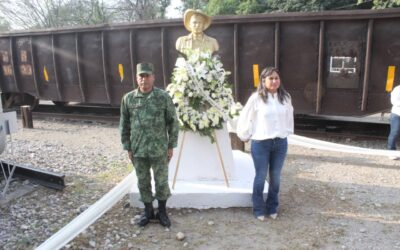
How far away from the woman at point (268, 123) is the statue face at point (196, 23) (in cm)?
184

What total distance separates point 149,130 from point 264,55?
16.3ft

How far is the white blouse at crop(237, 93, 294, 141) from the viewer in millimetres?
4105

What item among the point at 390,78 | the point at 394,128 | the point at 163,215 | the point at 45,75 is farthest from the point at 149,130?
the point at 45,75

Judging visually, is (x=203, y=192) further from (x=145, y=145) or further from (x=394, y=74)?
(x=394, y=74)

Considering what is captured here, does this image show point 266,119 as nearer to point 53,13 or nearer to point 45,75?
point 45,75

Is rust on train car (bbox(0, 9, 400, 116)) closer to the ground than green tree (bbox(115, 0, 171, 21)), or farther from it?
closer to the ground

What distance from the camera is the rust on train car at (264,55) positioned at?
7.57 metres

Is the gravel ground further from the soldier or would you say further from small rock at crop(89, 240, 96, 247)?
the soldier

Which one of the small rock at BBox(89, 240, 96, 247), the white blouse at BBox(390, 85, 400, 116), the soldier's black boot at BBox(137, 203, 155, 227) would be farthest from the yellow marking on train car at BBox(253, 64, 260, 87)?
the small rock at BBox(89, 240, 96, 247)

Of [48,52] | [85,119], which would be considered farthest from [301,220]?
[48,52]

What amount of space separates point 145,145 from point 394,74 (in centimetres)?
558

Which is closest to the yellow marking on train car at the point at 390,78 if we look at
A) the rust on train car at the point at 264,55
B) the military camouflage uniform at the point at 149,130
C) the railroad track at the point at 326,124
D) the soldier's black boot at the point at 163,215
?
the rust on train car at the point at 264,55

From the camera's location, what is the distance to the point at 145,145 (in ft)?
13.4

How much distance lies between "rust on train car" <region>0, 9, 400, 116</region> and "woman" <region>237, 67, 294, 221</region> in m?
4.13
